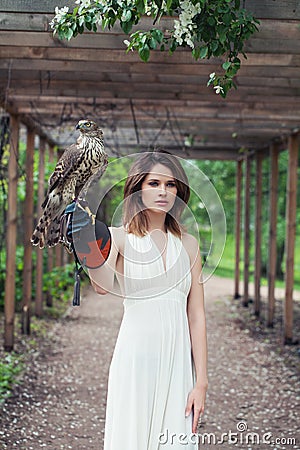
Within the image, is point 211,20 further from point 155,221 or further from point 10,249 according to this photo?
point 10,249

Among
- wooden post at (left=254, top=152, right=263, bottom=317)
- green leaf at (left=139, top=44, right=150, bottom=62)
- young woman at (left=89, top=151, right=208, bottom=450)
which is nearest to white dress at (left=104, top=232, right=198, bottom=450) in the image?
young woman at (left=89, top=151, right=208, bottom=450)

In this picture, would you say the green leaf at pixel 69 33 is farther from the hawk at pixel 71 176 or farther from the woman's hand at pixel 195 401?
the woman's hand at pixel 195 401

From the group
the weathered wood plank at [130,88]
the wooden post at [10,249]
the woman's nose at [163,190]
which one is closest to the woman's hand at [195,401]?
the woman's nose at [163,190]

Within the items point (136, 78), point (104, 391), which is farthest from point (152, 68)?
point (104, 391)

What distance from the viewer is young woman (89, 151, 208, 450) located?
2594mm

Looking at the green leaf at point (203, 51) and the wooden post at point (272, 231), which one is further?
the wooden post at point (272, 231)

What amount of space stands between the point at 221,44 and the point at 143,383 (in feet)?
5.03

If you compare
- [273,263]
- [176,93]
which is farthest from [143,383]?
[273,263]

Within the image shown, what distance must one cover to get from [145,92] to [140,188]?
12.3ft

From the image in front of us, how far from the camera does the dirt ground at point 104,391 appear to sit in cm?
511

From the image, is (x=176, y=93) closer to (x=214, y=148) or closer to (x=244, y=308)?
(x=214, y=148)

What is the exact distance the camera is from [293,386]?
6762mm

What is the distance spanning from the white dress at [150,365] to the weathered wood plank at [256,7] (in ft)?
5.27

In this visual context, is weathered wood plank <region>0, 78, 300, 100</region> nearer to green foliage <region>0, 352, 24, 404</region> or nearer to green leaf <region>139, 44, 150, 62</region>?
green foliage <region>0, 352, 24, 404</region>
